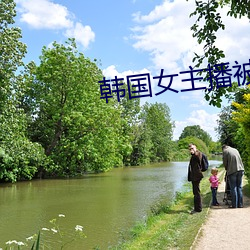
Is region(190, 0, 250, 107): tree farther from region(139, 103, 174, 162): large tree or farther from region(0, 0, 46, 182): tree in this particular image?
region(139, 103, 174, 162): large tree

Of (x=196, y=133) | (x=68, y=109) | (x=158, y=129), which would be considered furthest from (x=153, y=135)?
(x=196, y=133)

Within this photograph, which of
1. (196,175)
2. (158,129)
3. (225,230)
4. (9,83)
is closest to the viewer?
(225,230)

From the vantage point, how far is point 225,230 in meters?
7.47

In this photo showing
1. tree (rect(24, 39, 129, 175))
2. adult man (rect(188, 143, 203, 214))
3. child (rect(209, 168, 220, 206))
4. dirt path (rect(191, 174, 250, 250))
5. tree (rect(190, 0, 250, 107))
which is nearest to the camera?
tree (rect(190, 0, 250, 107))

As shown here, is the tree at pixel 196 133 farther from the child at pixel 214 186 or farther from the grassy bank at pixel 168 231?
the grassy bank at pixel 168 231

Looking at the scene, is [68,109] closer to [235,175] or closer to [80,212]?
[80,212]

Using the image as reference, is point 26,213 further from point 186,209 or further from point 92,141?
point 92,141

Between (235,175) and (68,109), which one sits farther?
(68,109)

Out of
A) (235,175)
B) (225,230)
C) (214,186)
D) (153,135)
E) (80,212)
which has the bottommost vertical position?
(80,212)

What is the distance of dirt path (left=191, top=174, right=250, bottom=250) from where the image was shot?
6410 millimetres

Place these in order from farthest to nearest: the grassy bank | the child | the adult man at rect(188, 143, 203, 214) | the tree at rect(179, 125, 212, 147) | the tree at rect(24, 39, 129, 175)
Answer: the tree at rect(179, 125, 212, 147), the tree at rect(24, 39, 129, 175), the child, the adult man at rect(188, 143, 203, 214), the grassy bank

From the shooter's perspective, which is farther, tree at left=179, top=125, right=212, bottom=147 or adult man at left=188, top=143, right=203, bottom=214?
tree at left=179, top=125, right=212, bottom=147

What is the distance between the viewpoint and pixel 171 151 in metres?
77.1

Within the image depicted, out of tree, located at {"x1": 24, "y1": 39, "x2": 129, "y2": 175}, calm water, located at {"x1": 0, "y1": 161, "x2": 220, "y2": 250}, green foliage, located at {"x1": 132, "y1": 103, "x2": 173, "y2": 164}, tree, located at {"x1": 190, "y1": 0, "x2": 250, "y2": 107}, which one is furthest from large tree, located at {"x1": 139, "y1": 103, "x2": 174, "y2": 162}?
tree, located at {"x1": 190, "y1": 0, "x2": 250, "y2": 107}
